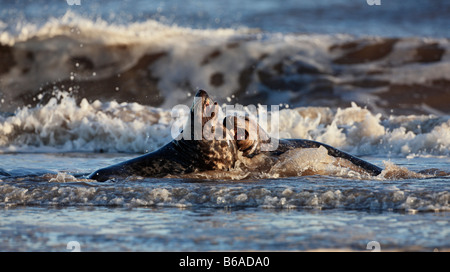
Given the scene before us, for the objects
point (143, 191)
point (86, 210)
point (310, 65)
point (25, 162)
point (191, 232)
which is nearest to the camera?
point (191, 232)

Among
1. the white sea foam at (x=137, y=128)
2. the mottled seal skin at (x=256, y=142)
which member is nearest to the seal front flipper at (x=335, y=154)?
the mottled seal skin at (x=256, y=142)

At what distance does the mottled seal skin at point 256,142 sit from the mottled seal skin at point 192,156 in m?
0.07

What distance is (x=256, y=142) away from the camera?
21.4 ft

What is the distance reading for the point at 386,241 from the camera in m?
3.90

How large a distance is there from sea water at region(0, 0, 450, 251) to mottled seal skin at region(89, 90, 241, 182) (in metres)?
Result: 0.11

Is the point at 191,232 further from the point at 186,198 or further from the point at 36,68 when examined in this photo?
the point at 36,68

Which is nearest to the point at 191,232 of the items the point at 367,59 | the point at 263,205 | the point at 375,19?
the point at 263,205

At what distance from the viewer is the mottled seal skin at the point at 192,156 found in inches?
244

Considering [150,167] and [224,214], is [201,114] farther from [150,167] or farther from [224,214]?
[224,214]

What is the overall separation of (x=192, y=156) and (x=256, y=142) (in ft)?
1.83

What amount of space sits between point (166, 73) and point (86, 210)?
11.3 m

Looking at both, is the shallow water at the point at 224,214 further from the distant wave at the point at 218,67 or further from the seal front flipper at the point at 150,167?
the distant wave at the point at 218,67

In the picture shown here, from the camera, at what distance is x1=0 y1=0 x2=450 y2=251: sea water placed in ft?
14.1

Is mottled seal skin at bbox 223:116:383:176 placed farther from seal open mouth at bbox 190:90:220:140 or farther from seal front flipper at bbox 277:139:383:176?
seal open mouth at bbox 190:90:220:140
